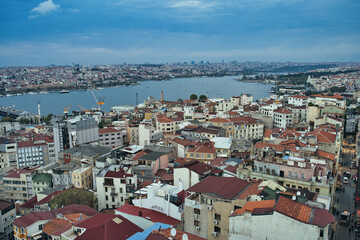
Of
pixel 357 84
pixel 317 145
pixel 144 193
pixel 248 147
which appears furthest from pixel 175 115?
pixel 357 84

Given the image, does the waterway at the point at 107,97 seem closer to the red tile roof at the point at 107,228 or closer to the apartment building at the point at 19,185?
the apartment building at the point at 19,185

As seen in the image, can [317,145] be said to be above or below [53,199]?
above

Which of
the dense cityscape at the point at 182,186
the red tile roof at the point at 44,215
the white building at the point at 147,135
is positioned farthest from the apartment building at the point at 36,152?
the red tile roof at the point at 44,215

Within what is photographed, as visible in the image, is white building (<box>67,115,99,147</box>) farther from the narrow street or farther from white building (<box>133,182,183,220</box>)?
the narrow street

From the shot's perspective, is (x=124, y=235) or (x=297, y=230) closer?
(x=297, y=230)

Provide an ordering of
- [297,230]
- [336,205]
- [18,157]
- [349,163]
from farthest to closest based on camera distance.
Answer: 1. [18,157]
2. [349,163]
3. [336,205]
4. [297,230]

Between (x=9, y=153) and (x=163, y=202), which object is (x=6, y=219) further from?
(x=9, y=153)

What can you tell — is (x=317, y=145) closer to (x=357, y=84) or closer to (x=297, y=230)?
(x=297, y=230)
